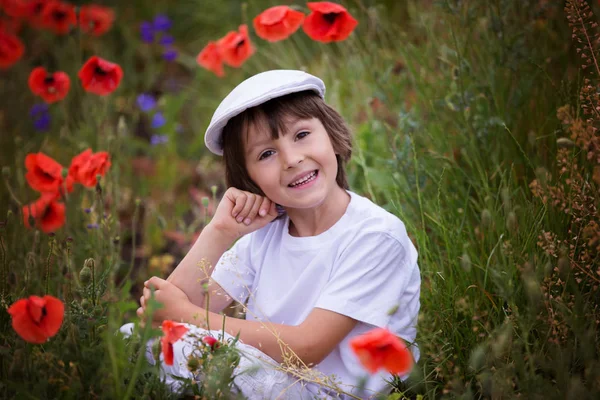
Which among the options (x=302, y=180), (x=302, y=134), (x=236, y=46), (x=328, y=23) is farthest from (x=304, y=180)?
(x=236, y=46)

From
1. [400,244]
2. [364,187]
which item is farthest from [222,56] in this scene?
[400,244]

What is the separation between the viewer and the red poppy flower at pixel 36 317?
1.45m

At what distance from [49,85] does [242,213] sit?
1282mm

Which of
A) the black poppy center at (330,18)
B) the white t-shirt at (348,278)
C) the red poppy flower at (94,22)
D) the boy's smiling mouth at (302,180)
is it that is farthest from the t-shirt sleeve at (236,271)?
the red poppy flower at (94,22)

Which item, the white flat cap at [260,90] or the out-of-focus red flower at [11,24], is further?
the out-of-focus red flower at [11,24]

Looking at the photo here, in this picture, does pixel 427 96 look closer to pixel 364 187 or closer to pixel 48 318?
pixel 364 187

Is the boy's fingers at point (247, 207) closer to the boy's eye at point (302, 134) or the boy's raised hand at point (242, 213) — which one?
the boy's raised hand at point (242, 213)

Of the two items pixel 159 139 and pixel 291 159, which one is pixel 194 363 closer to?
pixel 291 159

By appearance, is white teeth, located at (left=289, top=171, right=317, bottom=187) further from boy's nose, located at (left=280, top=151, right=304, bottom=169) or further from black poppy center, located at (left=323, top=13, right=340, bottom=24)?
black poppy center, located at (left=323, top=13, right=340, bottom=24)

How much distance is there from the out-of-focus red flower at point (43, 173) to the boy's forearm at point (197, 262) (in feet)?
2.13

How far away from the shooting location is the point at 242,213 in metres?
1.93

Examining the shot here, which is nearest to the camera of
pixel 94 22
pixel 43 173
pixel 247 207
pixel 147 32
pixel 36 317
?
pixel 36 317

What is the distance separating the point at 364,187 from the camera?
2.60 m

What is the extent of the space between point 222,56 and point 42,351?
1465 mm
